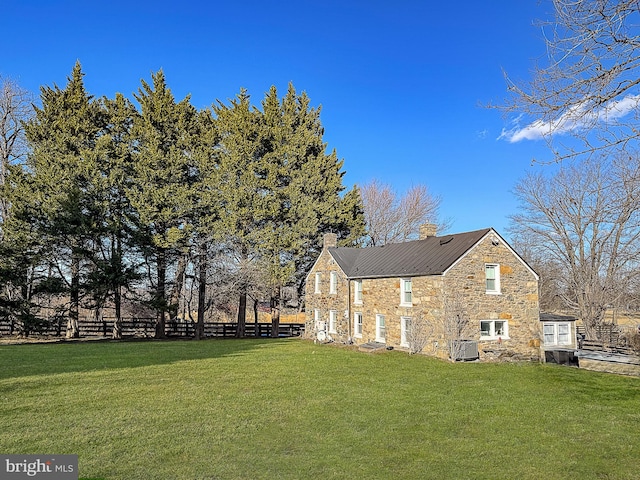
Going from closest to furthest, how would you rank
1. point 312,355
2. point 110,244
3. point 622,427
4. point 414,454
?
1. point 414,454
2. point 622,427
3. point 312,355
4. point 110,244

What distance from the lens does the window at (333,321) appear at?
2467 cm

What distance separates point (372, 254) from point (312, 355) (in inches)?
335

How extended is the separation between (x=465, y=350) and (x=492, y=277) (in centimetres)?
395

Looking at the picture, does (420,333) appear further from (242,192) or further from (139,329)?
(139,329)

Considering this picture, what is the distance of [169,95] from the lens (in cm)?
2867

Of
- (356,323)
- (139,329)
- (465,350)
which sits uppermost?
(356,323)

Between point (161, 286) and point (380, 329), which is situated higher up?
point (161, 286)

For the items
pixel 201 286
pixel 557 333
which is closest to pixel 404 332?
pixel 557 333

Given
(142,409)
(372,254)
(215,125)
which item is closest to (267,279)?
(372,254)

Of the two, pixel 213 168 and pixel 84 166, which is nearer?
pixel 84 166

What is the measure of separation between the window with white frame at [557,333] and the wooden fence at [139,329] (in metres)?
17.1

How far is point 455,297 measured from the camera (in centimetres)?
1777

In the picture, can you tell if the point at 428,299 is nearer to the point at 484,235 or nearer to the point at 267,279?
the point at 484,235

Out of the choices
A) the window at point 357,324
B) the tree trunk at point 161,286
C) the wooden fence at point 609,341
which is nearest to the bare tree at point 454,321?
the window at point 357,324
